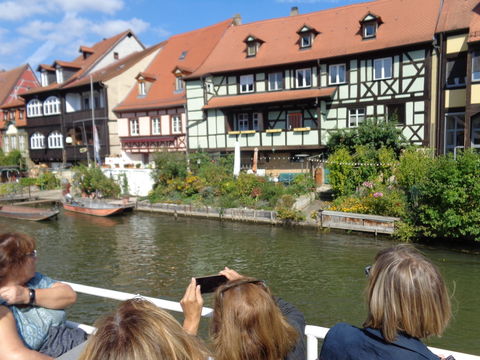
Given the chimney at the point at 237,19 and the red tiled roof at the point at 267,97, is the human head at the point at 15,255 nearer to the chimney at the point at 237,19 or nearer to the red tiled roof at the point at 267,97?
the red tiled roof at the point at 267,97

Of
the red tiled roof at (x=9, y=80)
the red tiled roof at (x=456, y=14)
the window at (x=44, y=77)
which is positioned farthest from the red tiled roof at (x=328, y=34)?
the red tiled roof at (x=9, y=80)

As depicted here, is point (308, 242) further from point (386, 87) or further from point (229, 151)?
point (229, 151)

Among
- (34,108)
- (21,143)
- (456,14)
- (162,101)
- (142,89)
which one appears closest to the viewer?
(456,14)

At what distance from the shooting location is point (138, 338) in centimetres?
136

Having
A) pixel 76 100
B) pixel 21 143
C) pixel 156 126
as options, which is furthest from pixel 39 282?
pixel 21 143

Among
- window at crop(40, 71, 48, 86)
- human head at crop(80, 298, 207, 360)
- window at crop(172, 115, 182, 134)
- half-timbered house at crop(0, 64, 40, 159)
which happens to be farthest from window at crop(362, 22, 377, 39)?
half-timbered house at crop(0, 64, 40, 159)

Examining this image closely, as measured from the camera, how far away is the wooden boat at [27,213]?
21.7m

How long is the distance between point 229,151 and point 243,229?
33.7ft

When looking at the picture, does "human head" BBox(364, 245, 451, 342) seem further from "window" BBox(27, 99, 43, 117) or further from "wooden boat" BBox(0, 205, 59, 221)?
"window" BBox(27, 99, 43, 117)

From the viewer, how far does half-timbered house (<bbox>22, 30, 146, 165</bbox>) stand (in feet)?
116

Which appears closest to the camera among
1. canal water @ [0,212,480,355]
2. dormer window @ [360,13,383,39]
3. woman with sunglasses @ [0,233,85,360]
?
woman with sunglasses @ [0,233,85,360]

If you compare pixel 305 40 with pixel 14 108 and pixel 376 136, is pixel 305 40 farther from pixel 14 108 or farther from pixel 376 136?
pixel 14 108

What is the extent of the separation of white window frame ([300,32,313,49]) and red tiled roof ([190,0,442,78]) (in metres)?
0.31

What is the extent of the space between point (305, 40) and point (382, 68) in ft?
18.7
